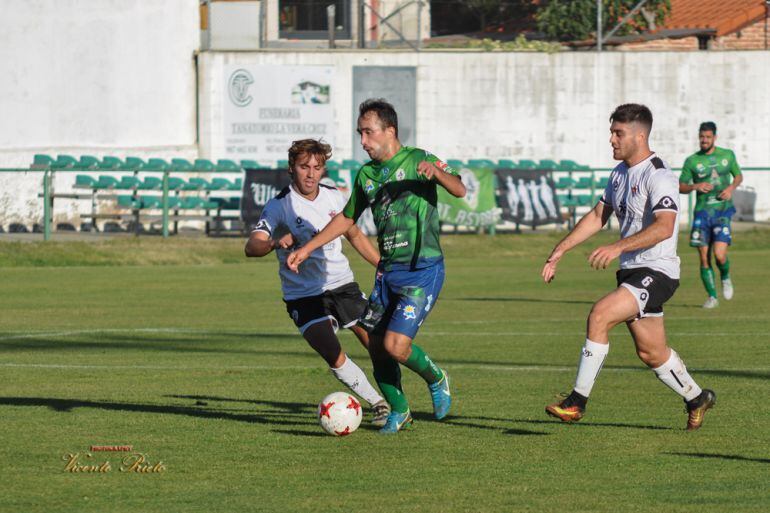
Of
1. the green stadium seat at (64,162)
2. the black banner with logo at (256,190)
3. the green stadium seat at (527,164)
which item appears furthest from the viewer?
the green stadium seat at (527,164)

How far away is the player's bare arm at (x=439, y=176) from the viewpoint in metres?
8.77

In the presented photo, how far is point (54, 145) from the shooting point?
36750 millimetres

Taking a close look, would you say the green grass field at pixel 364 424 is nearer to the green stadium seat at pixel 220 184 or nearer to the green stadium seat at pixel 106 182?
the green stadium seat at pixel 220 184

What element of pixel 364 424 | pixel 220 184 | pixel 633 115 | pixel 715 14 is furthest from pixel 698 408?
pixel 715 14

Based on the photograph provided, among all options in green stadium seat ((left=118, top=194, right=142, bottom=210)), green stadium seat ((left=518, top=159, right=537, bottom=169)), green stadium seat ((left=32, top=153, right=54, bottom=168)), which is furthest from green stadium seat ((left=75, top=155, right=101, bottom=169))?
green stadium seat ((left=518, top=159, right=537, bottom=169))

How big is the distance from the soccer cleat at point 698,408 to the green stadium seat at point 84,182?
25393 mm

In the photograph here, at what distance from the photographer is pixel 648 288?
29.7ft

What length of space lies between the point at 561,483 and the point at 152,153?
98.6 feet

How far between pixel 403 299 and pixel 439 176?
907 mm

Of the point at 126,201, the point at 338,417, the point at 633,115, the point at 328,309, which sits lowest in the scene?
the point at 338,417

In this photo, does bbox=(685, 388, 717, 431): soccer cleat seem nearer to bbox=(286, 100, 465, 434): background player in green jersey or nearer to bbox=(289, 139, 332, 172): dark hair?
bbox=(286, 100, 465, 434): background player in green jersey

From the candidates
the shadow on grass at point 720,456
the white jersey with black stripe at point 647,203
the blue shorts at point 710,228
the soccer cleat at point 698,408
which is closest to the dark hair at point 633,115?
the white jersey with black stripe at point 647,203

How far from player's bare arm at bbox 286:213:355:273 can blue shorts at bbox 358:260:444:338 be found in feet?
1.21

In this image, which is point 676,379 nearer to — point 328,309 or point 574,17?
point 328,309
